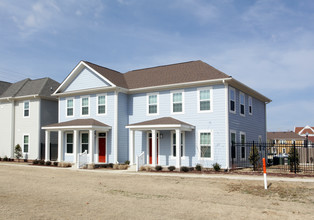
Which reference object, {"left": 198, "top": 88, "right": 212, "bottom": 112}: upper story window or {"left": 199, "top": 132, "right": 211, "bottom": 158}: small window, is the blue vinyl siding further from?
{"left": 199, "top": 132, "right": 211, "bottom": 158}: small window

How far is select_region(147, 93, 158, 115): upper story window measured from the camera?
23.6m

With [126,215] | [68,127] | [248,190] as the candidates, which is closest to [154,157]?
[68,127]

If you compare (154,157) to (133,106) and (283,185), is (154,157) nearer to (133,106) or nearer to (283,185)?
(133,106)

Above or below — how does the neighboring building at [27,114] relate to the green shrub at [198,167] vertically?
above

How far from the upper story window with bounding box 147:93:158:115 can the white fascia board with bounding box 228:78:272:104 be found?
5.57 metres

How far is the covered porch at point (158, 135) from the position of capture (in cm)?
2033

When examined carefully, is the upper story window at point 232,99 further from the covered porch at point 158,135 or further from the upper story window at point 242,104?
the covered porch at point 158,135

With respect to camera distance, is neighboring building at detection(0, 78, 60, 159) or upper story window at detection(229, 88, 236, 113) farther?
neighboring building at detection(0, 78, 60, 159)

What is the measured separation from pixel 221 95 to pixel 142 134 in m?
A: 6.55

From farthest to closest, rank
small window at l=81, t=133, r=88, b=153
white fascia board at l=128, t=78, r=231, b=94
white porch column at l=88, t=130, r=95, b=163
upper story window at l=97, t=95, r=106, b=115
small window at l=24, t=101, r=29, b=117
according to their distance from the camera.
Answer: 1. small window at l=24, t=101, r=29, b=117
2. small window at l=81, t=133, r=88, b=153
3. upper story window at l=97, t=95, r=106, b=115
4. white porch column at l=88, t=130, r=95, b=163
5. white fascia board at l=128, t=78, r=231, b=94

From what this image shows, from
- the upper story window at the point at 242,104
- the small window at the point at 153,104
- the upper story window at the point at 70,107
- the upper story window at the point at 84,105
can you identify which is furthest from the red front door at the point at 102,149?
the upper story window at the point at 242,104

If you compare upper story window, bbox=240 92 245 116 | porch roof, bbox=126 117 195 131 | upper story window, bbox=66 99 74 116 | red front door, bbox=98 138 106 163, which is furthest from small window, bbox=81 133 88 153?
upper story window, bbox=240 92 245 116

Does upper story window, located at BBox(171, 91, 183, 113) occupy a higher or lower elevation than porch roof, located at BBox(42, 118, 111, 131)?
higher

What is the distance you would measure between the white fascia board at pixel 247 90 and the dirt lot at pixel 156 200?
773cm
